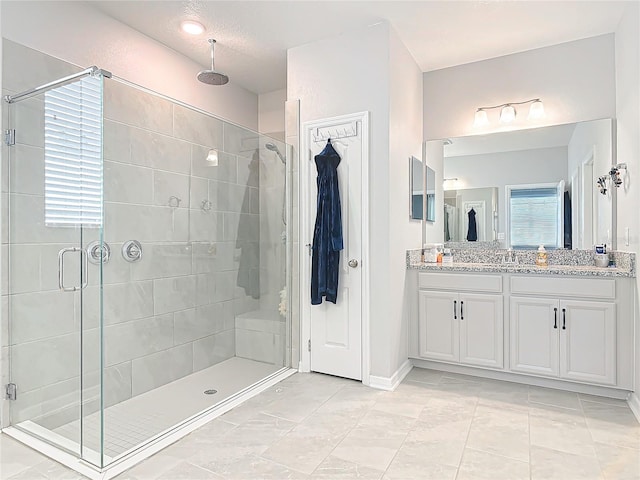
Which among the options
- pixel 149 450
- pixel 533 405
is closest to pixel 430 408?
pixel 533 405

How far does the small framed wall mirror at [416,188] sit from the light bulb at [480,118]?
1.93 ft

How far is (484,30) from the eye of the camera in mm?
3025

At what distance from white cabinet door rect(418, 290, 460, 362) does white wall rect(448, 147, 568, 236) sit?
0.90 m

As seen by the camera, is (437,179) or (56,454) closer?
(56,454)

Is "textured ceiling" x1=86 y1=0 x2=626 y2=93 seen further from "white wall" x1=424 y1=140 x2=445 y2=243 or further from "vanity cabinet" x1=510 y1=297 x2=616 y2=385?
"vanity cabinet" x1=510 y1=297 x2=616 y2=385

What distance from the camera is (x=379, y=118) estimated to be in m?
3.00

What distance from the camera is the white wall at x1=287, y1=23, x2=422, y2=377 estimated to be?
2.99m

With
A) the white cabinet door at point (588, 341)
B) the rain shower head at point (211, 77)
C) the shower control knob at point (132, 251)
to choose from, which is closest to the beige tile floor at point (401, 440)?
the white cabinet door at point (588, 341)

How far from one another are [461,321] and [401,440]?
4.28 feet

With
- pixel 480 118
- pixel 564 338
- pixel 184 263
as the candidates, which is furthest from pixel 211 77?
pixel 564 338

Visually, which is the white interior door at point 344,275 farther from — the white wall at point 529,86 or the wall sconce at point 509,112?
the wall sconce at point 509,112

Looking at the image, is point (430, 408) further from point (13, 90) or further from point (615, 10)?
point (13, 90)

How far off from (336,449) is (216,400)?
0.97 m

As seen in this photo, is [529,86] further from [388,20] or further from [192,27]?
[192,27]
